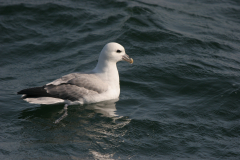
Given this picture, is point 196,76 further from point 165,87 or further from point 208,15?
point 208,15

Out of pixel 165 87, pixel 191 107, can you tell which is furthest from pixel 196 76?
pixel 191 107

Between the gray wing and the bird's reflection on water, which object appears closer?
the bird's reflection on water

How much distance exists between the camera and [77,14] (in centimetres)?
1210

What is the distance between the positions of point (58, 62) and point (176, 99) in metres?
3.91

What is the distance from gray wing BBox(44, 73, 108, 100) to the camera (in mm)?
6975

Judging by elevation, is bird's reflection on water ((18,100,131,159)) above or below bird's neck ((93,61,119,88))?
below

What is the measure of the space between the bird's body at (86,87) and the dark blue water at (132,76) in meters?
0.27

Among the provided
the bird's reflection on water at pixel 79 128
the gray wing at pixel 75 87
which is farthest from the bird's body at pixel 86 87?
the bird's reflection on water at pixel 79 128

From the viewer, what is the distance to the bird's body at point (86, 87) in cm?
681

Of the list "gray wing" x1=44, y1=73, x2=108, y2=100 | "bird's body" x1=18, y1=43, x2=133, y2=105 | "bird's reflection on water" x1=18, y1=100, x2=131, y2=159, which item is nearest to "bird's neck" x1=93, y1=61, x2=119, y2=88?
"bird's body" x1=18, y1=43, x2=133, y2=105

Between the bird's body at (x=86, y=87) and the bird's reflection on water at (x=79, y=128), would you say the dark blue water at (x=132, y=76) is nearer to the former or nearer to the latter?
the bird's reflection on water at (x=79, y=128)

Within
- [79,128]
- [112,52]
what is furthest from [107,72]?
[79,128]

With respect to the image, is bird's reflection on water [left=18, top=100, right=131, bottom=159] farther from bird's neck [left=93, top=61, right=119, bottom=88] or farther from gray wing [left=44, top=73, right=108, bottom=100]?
bird's neck [left=93, top=61, right=119, bottom=88]

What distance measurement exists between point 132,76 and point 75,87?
229 centimetres
